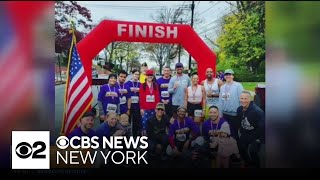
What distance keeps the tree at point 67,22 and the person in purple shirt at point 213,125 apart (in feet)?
4.10

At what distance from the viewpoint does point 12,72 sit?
317cm

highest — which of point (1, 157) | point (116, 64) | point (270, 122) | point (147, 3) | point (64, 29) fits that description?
point (147, 3)

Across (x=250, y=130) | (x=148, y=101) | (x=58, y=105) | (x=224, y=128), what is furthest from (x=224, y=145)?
(x=58, y=105)

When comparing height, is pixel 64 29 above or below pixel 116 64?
above

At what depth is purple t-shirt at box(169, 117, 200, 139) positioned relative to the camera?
3.58 m

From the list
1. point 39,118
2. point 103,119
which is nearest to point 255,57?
point 103,119

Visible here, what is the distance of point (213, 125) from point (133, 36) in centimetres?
100

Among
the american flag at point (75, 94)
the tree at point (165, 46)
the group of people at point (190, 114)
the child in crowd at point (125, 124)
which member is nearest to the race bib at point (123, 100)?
the group of people at point (190, 114)

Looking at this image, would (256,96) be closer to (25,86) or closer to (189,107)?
(189,107)

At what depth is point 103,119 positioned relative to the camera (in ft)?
11.4

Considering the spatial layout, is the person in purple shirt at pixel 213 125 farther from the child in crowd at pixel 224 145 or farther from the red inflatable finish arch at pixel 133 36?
the red inflatable finish arch at pixel 133 36

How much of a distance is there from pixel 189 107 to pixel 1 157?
61.9 inches

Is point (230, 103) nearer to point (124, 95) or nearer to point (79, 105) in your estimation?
point (124, 95)

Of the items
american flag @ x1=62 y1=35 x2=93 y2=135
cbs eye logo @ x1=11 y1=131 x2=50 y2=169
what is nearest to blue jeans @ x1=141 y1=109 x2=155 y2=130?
american flag @ x1=62 y1=35 x2=93 y2=135
